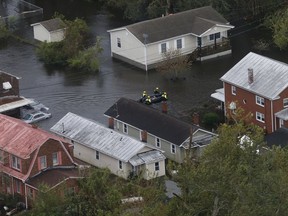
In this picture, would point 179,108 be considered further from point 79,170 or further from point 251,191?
point 251,191

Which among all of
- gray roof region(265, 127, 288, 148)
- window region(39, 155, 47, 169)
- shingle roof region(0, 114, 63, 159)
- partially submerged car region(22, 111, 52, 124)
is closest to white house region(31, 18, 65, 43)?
partially submerged car region(22, 111, 52, 124)

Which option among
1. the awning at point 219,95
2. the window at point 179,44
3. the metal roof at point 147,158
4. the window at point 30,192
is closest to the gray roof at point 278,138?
the metal roof at point 147,158

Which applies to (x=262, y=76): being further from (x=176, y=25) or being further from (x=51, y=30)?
(x=51, y=30)

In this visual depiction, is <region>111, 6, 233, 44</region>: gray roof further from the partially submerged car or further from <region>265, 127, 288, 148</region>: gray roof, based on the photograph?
<region>265, 127, 288, 148</region>: gray roof

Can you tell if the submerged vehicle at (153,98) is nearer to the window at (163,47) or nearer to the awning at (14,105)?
the awning at (14,105)

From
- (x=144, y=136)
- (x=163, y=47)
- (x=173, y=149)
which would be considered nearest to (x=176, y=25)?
(x=163, y=47)

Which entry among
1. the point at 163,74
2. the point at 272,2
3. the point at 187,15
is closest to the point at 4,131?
the point at 163,74
